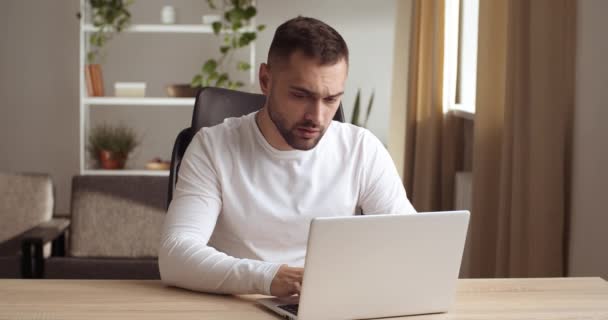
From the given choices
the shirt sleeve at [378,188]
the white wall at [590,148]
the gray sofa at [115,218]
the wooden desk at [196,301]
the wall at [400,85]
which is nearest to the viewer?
the wooden desk at [196,301]

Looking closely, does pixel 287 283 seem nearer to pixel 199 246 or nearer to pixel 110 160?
pixel 199 246

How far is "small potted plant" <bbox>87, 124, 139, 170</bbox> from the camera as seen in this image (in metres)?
5.61

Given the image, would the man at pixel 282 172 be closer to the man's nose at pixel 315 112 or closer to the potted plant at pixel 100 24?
the man's nose at pixel 315 112

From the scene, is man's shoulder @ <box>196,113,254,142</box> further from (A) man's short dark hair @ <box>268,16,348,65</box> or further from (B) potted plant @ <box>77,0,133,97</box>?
(B) potted plant @ <box>77,0,133,97</box>

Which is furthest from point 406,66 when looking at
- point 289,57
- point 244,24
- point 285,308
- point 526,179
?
point 285,308

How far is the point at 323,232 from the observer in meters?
1.37

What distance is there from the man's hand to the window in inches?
111

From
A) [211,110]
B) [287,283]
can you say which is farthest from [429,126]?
[287,283]

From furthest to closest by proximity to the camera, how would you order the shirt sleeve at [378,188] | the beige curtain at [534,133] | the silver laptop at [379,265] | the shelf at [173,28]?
the shelf at [173,28] < the beige curtain at [534,133] < the shirt sleeve at [378,188] < the silver laptop at [379,265]

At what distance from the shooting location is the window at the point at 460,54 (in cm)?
438

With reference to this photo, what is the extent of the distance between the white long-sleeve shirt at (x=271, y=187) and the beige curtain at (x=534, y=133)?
0.76m

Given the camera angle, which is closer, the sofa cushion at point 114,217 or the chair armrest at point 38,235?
the chair armrest at point 38,235

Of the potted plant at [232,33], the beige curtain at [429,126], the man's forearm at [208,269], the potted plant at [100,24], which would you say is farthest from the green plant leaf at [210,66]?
the man's forearm at [208,269]

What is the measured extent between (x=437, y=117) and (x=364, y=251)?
9.43 feet
